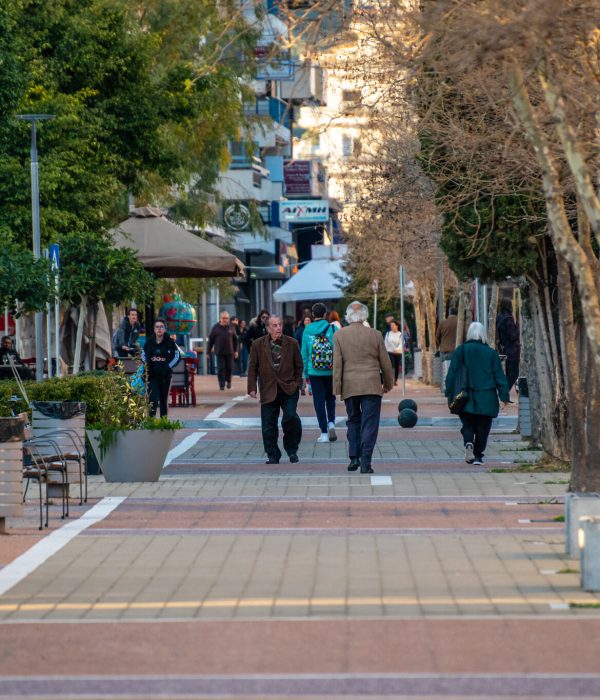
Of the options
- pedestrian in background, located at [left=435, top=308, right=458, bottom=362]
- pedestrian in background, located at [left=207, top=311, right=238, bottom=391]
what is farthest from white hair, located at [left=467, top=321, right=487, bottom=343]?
pedestrian in background, located at [left=207, top=311, right=238, bottom=391]

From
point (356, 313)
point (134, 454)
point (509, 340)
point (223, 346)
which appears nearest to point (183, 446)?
point (356, 313)

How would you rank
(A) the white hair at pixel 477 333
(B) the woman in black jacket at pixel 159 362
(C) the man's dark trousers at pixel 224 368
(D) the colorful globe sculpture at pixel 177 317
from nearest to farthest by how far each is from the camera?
(A) the white hair at pixel 477 333, (B) the woman in black jacket at pixel 159 362, (D) the colorful globe sculpture at pixel 177 317, (C) the man's dark trousers at pixel 224 368

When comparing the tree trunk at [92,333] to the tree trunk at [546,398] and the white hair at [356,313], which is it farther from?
the tree trunk at [546,398]

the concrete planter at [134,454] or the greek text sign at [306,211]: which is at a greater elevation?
the greek text sign at [306,211]

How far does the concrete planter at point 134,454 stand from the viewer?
16812 millimetres

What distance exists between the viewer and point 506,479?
16.8 metres

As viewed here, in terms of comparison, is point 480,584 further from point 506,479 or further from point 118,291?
point 118,291

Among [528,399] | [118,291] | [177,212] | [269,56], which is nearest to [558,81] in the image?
[269,56]

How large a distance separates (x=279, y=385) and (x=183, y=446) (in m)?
3.07

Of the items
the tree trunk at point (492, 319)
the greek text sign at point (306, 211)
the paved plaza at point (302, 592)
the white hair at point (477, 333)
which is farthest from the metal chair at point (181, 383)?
the greek text sign at point (306, 211)

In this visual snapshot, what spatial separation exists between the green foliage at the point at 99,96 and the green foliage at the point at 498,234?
12.2m

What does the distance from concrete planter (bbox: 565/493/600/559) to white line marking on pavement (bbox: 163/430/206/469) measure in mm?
8621

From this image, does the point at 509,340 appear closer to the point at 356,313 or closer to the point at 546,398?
the point at 546,398

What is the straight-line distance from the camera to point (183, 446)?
2234cm
